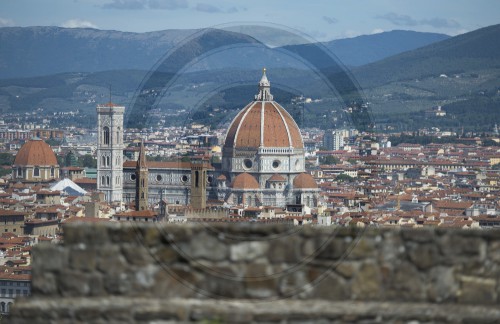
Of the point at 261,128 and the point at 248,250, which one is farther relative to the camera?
the point at 261,128

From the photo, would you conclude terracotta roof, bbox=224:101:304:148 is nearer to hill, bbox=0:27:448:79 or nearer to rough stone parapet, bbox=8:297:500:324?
hill, bbox=0:27:448:79

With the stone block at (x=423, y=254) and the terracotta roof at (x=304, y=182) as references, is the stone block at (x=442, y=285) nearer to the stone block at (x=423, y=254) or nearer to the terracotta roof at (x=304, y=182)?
the stone block at (x=423, y=254)

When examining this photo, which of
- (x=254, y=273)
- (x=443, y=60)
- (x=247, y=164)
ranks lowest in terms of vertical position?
(x=254, y=273)

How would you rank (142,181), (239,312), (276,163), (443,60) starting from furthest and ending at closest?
1. (443,60)
2. (276,163)
3. (142,181)
4. (239,312)

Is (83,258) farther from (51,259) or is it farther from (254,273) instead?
(254,273)

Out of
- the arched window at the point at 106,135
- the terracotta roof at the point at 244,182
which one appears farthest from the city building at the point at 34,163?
the terracotta roof at the point at 244,182

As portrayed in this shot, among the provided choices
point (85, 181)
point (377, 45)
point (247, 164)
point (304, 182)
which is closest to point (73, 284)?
point (304, 182)

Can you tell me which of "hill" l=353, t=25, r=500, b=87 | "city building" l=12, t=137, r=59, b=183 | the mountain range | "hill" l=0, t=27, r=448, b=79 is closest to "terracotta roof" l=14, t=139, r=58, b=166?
"city building" l=12, t=137, r=59, b=183

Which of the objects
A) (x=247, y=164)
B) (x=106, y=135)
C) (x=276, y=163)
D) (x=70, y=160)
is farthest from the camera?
(x=70, y=160)
